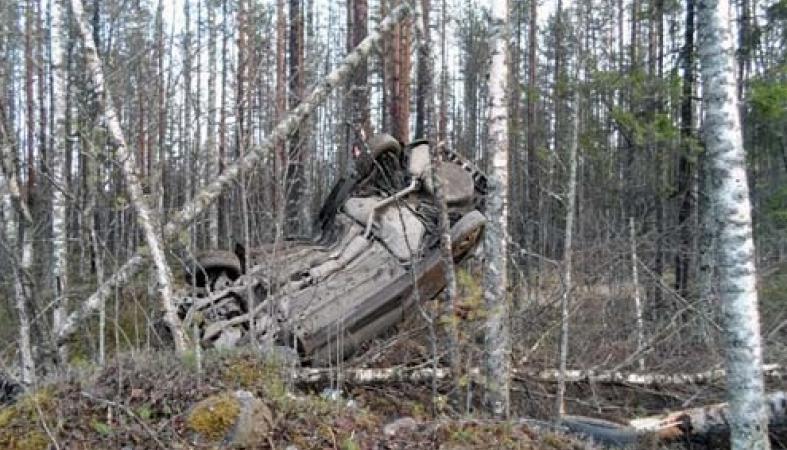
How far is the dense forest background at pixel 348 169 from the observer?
6387 millimetres

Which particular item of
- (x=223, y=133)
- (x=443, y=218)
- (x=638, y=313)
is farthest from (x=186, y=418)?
(x=223, y=133)

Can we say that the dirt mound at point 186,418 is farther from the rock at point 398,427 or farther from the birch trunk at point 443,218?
the birch trunk at point 443,218

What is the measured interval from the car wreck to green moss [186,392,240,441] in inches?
80.0

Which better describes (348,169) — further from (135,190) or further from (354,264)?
(135,190)

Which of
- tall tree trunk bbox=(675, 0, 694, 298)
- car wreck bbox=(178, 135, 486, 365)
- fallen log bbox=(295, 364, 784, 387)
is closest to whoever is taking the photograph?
fallen log bbox=(295, 364, 784, 387)

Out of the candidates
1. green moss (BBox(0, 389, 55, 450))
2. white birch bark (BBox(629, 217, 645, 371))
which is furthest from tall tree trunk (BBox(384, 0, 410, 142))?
green moss (BBox(0, 389, 55, 450))

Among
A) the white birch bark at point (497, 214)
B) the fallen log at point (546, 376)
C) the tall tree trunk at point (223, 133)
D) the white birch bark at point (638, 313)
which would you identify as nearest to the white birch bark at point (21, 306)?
the fallen log at point (546, 376)

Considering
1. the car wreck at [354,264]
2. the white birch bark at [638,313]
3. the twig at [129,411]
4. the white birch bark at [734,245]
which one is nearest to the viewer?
the twig at [129,411]

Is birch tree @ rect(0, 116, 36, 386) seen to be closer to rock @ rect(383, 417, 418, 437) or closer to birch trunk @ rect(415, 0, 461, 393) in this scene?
rock @ rect(383, 417, 418, 437)

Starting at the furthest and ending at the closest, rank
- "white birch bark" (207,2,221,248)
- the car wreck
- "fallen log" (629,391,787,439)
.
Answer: "white birch bark" (207,2,221,248), the car wreck, "fallen log" (629,391,787,439)

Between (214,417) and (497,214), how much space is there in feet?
9.87

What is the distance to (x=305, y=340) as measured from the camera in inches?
280

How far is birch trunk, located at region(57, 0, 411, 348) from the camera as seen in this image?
651cm

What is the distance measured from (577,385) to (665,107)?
6.60 metres
